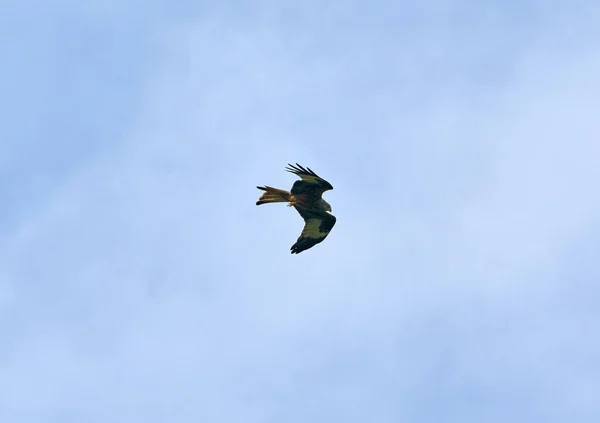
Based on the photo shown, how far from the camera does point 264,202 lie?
64.1m

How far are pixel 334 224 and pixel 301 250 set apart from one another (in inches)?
76.3

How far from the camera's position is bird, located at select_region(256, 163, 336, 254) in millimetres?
63688

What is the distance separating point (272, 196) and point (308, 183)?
1701 millimetres

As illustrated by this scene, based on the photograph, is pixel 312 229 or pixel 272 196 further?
pixel 312 229

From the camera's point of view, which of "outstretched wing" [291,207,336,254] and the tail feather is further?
"outstretched wing" [291,207,336,254]

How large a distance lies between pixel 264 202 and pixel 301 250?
3.53m

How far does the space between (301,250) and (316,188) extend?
365 cm

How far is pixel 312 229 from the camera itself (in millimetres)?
66125

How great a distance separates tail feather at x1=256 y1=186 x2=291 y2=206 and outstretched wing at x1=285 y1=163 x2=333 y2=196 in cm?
37

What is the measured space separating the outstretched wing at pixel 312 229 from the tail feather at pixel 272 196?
1391 millimetres

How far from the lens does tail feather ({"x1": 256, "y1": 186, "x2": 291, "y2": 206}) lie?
63938 mm

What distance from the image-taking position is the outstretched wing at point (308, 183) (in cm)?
6322

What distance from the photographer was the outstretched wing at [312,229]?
6556 centimetres

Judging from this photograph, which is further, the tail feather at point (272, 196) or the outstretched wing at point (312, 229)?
the outstretched wing at point (312, 229)
